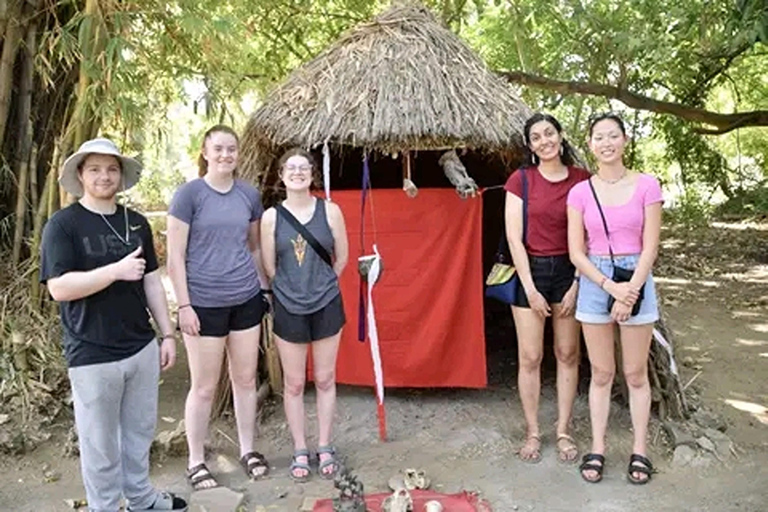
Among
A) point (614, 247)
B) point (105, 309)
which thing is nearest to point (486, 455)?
point (614, 247)

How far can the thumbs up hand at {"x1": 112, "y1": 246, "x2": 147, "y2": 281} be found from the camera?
9.14ft

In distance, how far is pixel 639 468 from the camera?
3.72 m

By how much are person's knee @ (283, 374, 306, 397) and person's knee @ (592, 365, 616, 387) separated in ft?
4.75

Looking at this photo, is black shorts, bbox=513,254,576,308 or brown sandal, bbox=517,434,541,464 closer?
black shorts, bbox=513,254,576,308

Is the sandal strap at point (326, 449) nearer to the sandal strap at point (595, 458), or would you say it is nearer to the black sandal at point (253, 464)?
the black sandal at point (253, 464)

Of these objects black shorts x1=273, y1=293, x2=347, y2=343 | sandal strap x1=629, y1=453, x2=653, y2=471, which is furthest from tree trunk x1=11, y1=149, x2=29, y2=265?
sandal strap x1=629, y1=453, x2=653, y2=471

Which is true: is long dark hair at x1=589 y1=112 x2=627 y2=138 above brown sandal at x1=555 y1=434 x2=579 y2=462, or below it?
above

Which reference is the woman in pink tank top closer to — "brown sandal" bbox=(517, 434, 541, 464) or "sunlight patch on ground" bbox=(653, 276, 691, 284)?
"brown sandal" bbox=(517, 434, 541, 464)

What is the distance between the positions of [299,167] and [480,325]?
5.65 feet

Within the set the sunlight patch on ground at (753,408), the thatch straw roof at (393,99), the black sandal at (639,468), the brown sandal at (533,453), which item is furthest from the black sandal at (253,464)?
the sunlight patch on ground at (753,408)

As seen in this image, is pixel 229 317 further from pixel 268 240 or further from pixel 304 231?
pixel 304 231

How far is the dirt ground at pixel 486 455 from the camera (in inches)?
143

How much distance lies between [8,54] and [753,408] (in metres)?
5.29

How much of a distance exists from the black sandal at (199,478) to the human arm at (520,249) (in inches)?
71.4
